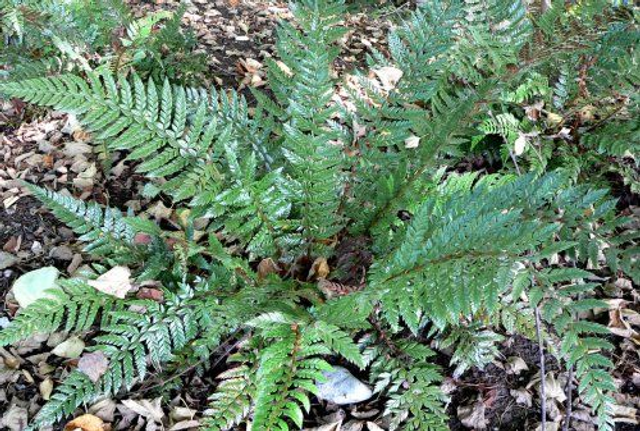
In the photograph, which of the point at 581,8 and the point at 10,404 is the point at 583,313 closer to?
the point at 581,8

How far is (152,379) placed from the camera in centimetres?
193

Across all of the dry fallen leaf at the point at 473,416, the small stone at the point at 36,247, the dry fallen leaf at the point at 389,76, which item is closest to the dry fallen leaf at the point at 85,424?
the small stone at the point at 36,247

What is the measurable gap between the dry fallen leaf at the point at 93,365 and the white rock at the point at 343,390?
67cm

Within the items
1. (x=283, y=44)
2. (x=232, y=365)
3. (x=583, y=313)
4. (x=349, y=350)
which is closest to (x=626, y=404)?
(x=583, y=313)

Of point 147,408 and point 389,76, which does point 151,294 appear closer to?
point 147,408

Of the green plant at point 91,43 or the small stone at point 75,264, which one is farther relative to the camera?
the green plant at point 91,43

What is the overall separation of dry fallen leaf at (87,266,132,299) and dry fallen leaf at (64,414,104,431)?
376 mm

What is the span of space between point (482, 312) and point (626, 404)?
56cm

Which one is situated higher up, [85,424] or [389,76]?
[389,76]

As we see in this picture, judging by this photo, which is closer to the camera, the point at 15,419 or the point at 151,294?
the point at 15,419

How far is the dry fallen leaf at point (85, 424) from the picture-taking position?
180cm

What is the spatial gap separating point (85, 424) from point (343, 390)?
2.62 feet

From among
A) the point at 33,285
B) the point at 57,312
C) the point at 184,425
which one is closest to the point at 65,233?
the point at 33,285

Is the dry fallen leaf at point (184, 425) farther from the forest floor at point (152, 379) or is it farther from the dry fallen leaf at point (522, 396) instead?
the dry fallen leaf at point (522, 396)
